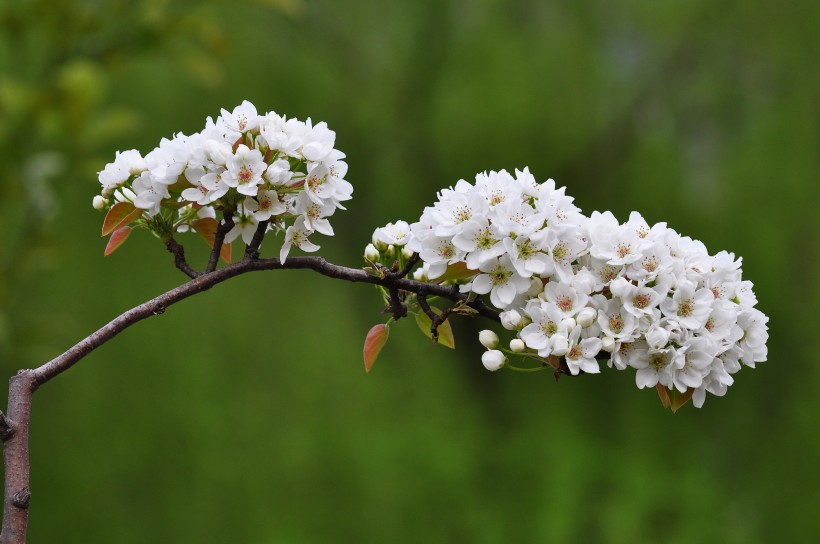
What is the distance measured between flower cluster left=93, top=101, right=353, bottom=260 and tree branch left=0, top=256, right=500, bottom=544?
0.13 ft

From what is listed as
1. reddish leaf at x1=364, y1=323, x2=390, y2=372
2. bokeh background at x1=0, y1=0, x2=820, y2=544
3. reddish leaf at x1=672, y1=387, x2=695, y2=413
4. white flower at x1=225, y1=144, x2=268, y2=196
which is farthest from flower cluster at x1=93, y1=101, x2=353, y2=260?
bokeh background at x1=0, y1=0, x2=820, y2=544

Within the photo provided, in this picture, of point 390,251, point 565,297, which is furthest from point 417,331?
point 565,297

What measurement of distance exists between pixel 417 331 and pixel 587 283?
1.90 metres

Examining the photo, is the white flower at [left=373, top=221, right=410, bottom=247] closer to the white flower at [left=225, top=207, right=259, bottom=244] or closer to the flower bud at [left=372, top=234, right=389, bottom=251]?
the flower bud at [left=372, top=234, right=389, bottom=251]

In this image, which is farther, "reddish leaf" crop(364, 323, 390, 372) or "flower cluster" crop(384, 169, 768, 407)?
"reddish leaf" crop(364, 323, 390, 372)

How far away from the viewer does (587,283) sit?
28.3 inches

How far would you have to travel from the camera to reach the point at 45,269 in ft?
8.59

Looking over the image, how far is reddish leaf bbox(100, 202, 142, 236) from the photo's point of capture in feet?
2.56

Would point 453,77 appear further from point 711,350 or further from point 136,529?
point 711,350

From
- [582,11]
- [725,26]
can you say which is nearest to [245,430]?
[582,11]

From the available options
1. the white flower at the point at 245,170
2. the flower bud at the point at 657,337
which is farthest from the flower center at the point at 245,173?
the flower bud at the point at 657,337

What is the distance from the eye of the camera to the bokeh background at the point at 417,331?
2.53 metres

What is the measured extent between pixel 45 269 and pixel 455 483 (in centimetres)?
136

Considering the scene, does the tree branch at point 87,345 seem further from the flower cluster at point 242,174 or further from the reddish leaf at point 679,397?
the reddish leaf at point 679,397
